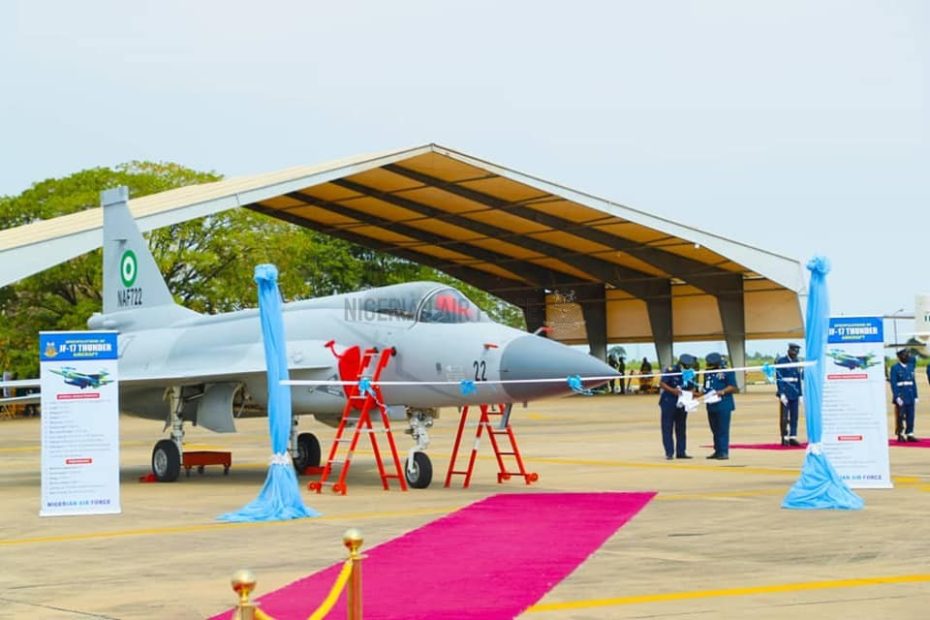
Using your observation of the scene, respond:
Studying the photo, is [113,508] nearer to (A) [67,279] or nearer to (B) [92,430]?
(B) [92,430]

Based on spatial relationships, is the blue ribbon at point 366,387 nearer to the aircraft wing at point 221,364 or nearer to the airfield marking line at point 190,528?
the aircraft wing at point 221,364

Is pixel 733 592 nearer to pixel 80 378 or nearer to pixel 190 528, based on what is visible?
pixel 190 528

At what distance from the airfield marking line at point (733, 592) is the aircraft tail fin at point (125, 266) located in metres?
14.9

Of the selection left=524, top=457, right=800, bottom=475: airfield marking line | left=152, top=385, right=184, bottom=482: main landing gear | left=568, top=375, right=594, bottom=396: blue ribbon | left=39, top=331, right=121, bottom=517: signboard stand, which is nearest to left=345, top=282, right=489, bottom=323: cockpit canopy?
left=568, top=375, right=594, bottom=396: blue ribbon

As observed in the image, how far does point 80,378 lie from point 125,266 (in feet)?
26.0

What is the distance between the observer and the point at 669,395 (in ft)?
65.0

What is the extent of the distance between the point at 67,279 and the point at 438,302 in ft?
124

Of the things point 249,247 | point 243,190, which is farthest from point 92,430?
point 249,247

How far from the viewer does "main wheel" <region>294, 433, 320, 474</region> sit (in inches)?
763

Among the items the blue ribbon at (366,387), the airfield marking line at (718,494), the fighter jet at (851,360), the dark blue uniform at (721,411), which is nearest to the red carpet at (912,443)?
the dark blue uniform at (721,411)

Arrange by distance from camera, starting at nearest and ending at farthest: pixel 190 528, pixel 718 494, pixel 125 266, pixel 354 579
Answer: pixel 354 579 < pixel 190 528 < pixel 718 494 < pixel 125 266

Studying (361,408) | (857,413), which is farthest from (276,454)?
(857,413)

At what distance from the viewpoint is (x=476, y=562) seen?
9.45 m

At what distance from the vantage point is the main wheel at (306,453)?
19.4 m
